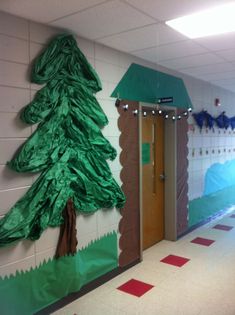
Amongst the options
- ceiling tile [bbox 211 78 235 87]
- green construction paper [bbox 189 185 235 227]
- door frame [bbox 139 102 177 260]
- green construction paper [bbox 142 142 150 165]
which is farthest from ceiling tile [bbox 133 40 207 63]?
green construction paper [bbox 189 185 235 227]

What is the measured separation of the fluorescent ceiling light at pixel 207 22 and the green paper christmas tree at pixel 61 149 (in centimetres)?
93

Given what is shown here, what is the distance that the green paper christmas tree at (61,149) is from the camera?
7.91 ft

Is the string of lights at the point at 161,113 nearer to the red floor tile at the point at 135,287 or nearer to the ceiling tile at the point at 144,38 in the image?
the ceiling tile at the point at 144,38

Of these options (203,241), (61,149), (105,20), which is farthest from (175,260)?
(105,20)

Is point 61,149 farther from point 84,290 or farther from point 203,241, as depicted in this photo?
point 203,241

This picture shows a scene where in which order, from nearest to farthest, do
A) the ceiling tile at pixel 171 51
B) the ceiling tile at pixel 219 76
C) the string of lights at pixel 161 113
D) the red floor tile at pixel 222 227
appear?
the ceiling tile at pixel 171 51 < the string of lights at pixel 161 113 < the ceiling tile at pixel 219 76 < the red floor tile at pixel 222 227

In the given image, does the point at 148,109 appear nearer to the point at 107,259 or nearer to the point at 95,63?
the point at 95,63

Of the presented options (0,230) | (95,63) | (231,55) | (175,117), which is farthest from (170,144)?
(0,230)

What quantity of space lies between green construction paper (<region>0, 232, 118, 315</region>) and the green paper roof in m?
1.70

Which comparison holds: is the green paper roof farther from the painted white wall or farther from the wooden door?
the painted white wall

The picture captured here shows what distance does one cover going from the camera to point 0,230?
87.1 inches

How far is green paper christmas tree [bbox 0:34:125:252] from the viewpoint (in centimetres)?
241

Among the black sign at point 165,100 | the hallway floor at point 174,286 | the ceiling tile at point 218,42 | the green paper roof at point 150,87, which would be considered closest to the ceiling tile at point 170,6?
the ceiling tile at point 218,42

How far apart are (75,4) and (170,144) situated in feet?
9.21
